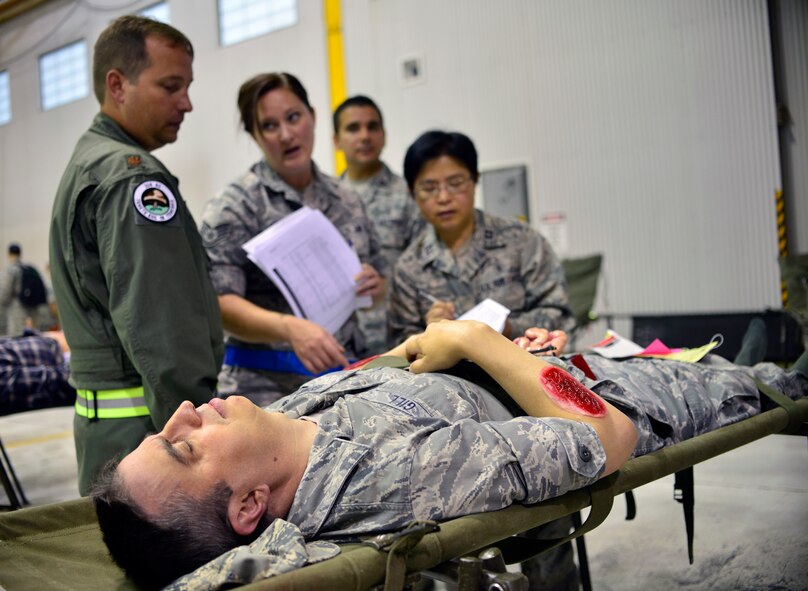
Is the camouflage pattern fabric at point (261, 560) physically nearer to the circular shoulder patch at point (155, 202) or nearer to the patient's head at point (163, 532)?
the patient's head at point (163, 532)

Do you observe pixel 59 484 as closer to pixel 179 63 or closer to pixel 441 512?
pixel 179 63

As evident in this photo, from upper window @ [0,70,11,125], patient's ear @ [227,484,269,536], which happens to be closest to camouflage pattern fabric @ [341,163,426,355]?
patient's ear @ [227,484,269,536]

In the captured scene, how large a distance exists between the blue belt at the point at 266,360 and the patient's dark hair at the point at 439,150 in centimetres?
70

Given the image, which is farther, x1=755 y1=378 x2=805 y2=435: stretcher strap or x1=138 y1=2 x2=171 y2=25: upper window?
x1=138 y1=2 x2=171 y2=25: upper window

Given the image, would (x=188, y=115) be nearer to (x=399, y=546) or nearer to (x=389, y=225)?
(x=389, y=225)

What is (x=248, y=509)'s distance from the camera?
1272mm

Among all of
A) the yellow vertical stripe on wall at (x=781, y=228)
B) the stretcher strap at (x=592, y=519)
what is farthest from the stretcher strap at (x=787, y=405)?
the yellow vertical stripe on wall at (x=781, y=228)

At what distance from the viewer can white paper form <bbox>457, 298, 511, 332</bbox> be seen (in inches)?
76.7

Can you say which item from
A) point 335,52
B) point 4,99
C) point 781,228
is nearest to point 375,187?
point 781,228

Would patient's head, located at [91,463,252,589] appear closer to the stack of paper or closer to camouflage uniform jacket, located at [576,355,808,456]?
camouflage uniform jacket, located at [576,355,808,456]

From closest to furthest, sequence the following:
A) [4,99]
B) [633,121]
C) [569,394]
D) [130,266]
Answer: [569,394] → [130,266] → [633,121] → [4,99]

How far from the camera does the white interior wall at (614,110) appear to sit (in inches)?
222

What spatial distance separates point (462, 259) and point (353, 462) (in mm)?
1267

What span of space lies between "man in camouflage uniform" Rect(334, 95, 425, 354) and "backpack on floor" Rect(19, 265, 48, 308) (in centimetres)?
565
